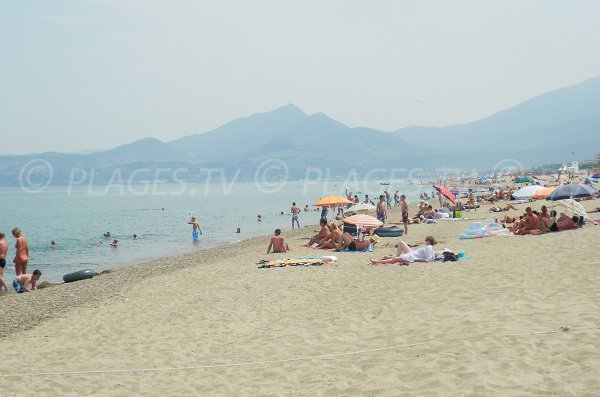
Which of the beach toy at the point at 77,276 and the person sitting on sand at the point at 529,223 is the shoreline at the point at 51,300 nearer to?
the beach toy at the point at 77,276

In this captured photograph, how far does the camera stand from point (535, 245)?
12891mm

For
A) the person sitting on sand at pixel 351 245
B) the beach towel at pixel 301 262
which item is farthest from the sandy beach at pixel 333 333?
the person sitting on sand at pixel 351 245

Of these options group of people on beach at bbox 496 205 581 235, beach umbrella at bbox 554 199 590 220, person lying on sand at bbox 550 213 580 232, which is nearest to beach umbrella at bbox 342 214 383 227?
group of people on beach at bbox 496 205 581 235

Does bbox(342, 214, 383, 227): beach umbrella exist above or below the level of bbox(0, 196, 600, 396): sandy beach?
above

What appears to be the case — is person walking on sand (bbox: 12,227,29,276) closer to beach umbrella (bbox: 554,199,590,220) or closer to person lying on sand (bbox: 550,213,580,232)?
person lying on sand (bbox: 550,213,580,232)

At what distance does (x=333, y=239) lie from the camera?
1599 cm

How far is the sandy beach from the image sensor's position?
520 centimetres

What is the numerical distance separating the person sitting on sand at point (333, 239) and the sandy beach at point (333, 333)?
3303mm

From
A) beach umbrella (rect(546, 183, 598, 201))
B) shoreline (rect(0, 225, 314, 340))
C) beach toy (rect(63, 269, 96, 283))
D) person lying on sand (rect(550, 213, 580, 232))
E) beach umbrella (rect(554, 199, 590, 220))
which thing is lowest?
beach toy (rect(63, 269, 96, 283))

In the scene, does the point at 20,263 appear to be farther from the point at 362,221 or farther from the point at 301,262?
the point at 362,221

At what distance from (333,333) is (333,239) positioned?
29.2 ft

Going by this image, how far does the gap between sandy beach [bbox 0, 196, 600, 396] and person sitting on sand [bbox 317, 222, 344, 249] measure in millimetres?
3303

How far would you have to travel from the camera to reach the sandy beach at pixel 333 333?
5199 millimetres

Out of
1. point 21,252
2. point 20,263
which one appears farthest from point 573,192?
point 20,263
